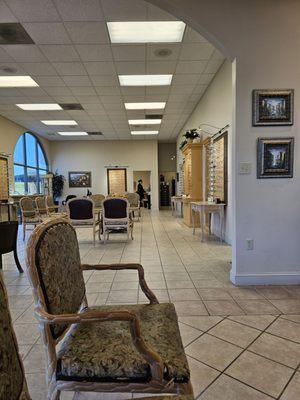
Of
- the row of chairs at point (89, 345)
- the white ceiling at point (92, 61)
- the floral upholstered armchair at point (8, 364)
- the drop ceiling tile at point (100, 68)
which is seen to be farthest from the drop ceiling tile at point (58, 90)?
the floral upholstered armchair at point (8, 364)

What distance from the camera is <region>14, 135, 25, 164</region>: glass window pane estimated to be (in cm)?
955

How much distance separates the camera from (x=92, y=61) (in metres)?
4.88

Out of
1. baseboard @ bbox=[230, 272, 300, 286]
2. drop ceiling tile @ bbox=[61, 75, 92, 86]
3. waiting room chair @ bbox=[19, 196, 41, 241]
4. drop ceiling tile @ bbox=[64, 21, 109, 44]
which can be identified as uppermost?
drop ceiling tile @ bbox=[64, 21, 109, 44]

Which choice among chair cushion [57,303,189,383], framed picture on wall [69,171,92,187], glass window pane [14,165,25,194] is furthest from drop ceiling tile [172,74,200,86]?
framed picture on wall [69,171,92,187]

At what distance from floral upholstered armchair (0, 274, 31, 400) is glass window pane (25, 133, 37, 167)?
10.9 m

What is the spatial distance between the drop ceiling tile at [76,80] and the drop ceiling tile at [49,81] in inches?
4.9

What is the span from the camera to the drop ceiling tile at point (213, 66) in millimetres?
5058

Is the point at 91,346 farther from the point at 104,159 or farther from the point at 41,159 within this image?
the point at 104,159

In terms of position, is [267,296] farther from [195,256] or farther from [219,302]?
[195,256]

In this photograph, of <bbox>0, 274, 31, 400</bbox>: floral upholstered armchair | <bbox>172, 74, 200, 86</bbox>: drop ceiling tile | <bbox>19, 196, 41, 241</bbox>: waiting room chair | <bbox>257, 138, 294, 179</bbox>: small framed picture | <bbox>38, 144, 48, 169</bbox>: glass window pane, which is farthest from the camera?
<bbox>38, 144, 48, 169</bbox>: glass window pane

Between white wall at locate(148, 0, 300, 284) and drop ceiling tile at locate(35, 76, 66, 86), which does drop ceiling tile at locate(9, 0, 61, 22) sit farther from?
drop ceiling tile at locate(35, 76, 66, 86)

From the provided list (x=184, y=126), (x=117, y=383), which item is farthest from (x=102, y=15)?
(x=184, y=126)

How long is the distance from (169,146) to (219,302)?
12282 mm

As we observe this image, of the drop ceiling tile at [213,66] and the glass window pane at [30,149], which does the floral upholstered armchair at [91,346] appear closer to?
the drop ceiling tile at [213,66]
